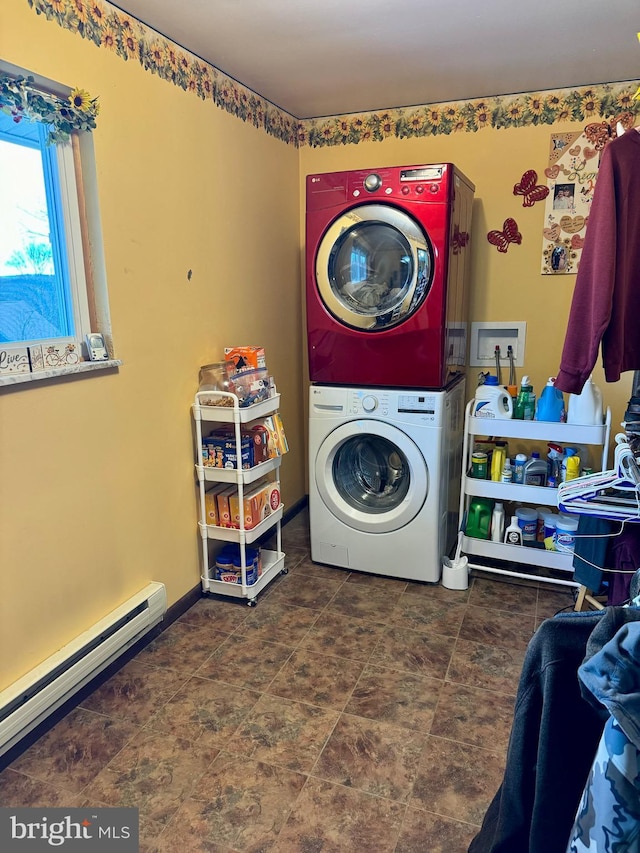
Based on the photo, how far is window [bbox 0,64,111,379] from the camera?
1567 millimetres

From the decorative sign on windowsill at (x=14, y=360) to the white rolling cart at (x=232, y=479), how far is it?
2.54 ft

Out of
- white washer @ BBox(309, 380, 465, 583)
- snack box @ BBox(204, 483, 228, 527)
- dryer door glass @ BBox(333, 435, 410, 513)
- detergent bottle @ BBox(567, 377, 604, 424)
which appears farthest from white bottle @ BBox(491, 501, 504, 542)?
snack box @ BBox(204, 483, 228, 527)

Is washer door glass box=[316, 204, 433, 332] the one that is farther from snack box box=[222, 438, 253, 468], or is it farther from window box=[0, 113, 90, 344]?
window box=[0, 113, 90, 344]

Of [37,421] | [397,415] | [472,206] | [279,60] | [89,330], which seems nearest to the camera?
[37,421]

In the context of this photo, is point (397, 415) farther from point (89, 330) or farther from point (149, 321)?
point (89, 330)

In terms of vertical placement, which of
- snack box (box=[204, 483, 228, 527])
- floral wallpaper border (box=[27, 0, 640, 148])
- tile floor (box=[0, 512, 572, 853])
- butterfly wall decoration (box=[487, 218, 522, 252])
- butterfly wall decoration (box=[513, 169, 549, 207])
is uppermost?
floral wallpaper border (box=[27, 0, 640, 148])

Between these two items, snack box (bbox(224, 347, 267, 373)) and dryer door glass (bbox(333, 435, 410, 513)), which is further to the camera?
dryer door glass (bbox(333, 435, 410, 513))

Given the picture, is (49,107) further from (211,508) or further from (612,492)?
(612,492)

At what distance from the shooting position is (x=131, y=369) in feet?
6.50

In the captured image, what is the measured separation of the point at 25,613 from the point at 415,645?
135 centimetres

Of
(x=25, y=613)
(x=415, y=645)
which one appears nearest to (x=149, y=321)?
(x=25, y=613)

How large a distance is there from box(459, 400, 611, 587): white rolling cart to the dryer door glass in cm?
31

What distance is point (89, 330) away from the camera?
1.85 metres

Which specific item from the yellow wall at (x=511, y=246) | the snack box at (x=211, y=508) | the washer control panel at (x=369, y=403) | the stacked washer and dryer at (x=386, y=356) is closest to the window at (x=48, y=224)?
the snack box at (x=211, y=508)
